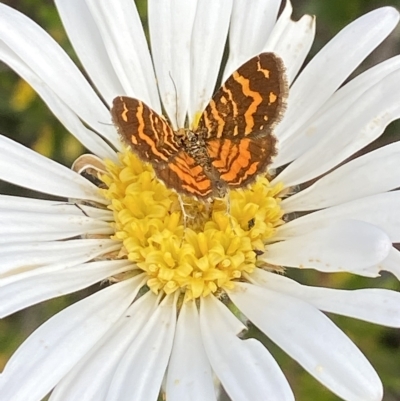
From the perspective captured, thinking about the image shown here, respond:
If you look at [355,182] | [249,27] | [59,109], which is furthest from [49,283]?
[249,27]

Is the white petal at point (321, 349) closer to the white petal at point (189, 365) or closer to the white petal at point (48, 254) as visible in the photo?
the white petal at point (189, 365)

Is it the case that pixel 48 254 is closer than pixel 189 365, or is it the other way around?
pixel 189 365

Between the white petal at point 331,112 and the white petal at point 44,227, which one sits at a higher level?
the white petal at point 44,227

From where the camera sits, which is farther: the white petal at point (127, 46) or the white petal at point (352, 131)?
the white petal at point (127, 46)

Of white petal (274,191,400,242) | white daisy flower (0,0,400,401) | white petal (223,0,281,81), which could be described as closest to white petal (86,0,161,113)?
white daisy flower (0,0,400,401)

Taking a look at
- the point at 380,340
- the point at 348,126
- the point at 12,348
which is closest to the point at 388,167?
the point at 348,126

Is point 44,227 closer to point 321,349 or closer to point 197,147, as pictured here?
point 197,147

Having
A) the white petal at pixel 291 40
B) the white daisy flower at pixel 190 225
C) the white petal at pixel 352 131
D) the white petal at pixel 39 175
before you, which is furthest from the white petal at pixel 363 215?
the white petal at pixel 39 175

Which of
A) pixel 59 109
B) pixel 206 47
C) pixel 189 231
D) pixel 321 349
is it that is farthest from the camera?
pixel 206 47
